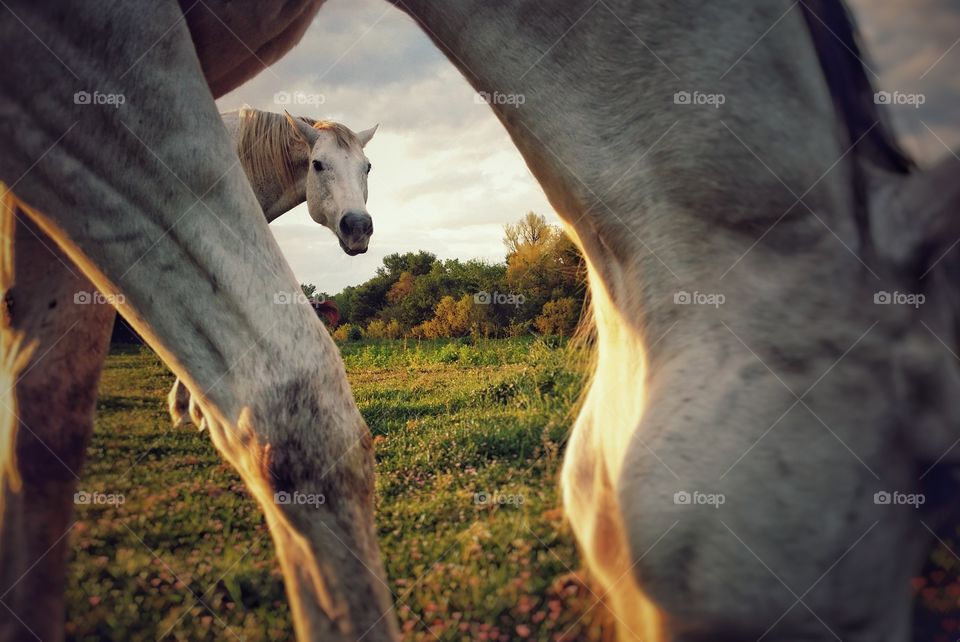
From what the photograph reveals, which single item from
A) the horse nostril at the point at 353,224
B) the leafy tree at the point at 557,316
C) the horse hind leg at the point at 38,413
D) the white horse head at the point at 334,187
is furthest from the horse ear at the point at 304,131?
the horse hind leg at the point at 38,413

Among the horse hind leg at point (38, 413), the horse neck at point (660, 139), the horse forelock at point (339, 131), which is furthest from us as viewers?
the horse forelock at point (339, 131)

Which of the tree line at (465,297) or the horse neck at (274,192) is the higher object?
the horse neck at (274,192)

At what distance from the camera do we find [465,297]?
6.95 metres

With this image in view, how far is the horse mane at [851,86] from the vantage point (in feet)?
3.87

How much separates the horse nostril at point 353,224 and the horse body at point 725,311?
459 centimetres

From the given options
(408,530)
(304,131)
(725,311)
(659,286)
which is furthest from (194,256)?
(304,131)

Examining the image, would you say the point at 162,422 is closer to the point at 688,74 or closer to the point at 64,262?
the point at 64,262

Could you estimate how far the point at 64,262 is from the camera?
1.87m

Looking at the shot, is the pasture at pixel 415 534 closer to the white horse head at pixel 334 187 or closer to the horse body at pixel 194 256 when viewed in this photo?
the horse body at pixel 194 256

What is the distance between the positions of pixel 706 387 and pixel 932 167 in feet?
1.61

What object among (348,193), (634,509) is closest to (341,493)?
(634,509)

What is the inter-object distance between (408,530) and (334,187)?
3678 millimetres

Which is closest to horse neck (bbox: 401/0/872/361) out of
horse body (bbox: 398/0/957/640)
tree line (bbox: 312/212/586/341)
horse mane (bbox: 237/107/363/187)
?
horse body (bbox: 398/0/957/640)

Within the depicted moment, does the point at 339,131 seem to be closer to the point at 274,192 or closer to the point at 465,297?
the point at 274,192
